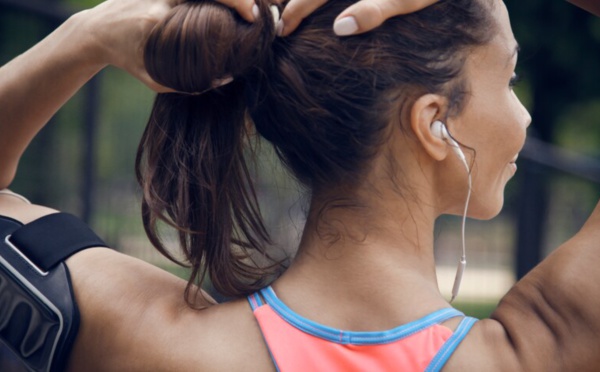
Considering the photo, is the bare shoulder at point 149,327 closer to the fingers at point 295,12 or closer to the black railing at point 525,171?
the fingers at point 295,12

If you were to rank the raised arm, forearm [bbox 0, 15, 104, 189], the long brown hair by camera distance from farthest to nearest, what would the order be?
1. forearm [bbox 0, 15, 104, 189]
2. the raised arm
3. the long brown hair

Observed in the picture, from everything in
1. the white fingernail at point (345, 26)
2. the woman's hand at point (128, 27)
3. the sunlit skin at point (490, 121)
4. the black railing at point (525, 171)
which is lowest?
the black railing at point (525, 171)

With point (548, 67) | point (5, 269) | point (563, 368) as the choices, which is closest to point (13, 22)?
point (5, 269)

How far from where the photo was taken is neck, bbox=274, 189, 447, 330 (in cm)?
182

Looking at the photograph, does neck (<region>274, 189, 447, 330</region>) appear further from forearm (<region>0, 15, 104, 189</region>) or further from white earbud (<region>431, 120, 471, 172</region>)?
forearm (<region>0, 15, 104, 189</region>)

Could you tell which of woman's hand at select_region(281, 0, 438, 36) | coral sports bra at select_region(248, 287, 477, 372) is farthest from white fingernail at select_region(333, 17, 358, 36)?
coral sports bra at select_region(248, 287, 477, 372)

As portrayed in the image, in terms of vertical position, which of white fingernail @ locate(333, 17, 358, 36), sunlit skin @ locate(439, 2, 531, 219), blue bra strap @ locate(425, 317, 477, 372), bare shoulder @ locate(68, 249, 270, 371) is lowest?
bare shoulder @ locate(68, 249, 270, 371)

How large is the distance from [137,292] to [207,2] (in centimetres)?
59

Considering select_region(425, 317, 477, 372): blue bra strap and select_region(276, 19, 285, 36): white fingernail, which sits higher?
select_region(276, 19, 285, 36): white fingernail

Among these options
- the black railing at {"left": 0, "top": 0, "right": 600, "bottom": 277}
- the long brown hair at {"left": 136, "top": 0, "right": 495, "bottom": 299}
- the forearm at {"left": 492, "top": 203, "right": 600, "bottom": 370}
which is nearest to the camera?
the forearm at {"left": 492, "top": 203, "right": 600, "bottom": 370}

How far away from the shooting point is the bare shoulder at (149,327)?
6.04ft

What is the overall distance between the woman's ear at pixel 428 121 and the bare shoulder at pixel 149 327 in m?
0.47

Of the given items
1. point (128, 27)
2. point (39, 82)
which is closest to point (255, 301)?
point (128, 27)

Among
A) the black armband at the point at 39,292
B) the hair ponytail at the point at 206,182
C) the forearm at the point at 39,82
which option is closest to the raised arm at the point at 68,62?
the forearm at the point at 39,82
